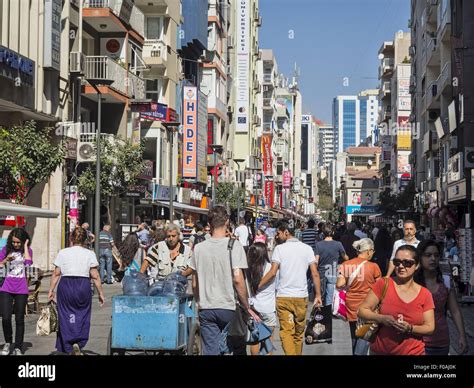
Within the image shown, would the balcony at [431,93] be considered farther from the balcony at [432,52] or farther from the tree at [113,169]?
the tree at [113,169]

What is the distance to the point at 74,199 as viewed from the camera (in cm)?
3000

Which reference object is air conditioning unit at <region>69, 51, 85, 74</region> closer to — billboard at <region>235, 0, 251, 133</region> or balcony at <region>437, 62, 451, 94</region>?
balcony at <region>437, 62, 451, 94</region>

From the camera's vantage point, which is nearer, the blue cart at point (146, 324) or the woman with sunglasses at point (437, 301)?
the woman with sunglasses at point (437, 301)

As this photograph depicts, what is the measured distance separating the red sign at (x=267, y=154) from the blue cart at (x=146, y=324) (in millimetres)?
104676

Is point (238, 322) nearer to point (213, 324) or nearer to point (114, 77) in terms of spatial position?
point (213, 324)

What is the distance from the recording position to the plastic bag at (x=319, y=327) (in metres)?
11.9

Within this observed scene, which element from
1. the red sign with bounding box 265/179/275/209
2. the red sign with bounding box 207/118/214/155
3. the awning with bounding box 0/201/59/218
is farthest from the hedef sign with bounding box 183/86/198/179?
the red sign with bounding box 265/179/275/209

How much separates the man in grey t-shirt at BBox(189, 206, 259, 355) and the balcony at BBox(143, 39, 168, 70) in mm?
39164

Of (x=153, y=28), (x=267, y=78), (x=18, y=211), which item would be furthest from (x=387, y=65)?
(x=18, y=211)

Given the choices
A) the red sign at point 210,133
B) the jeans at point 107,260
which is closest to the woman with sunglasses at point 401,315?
the jeans at point 107,260

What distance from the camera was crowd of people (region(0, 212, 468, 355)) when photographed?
656cm

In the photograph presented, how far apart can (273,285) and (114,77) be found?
27663mm
